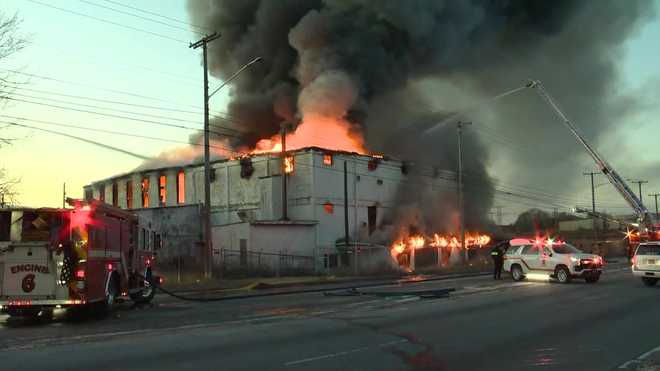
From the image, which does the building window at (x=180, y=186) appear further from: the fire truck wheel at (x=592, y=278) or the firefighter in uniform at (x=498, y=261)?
the fire truck wheel at (x=592, y=278)

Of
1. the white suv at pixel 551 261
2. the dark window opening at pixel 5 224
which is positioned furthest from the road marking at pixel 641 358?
the white suv at pixel 551 261

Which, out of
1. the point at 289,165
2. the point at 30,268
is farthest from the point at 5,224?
the point at 289,165

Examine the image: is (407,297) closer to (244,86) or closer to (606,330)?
(606,330)

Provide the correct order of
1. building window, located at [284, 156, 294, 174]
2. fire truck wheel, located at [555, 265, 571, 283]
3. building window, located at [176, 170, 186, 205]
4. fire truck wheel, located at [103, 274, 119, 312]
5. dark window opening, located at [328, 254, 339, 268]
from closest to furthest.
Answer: fire truck wheel, located at [103, 274, 119, 312], fire truck wheel, located at [555, 265, 571, 283], dark window opening, located at [328, 254, 339, 268], building window, located at [284, 156, 294, 174], building window, located at [176, 170, 186, 205]

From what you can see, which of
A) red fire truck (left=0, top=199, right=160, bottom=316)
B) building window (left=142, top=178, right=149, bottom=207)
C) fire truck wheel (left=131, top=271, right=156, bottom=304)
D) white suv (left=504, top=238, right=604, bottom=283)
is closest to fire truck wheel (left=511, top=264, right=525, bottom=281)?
white suv (left=504, top=238, right=604, bottom=283)

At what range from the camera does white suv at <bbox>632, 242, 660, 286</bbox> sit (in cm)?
1948

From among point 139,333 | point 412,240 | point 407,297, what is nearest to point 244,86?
point 412,240

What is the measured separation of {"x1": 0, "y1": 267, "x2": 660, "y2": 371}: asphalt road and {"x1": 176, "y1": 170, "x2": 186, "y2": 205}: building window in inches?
1519

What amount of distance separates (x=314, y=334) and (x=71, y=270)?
5.42m

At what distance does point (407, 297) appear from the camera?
56.8 feet

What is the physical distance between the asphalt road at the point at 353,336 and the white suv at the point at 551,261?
553 cm

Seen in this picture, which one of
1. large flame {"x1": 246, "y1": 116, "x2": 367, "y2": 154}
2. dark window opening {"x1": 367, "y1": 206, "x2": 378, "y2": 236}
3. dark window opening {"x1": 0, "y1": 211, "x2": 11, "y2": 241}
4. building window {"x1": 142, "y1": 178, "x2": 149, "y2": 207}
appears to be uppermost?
large flame {"x1": 246, "y1": 116, "x2": 367, "y2": 154}

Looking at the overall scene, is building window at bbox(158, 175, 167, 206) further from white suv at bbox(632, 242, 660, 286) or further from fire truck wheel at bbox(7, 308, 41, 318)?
white suv at bbox(632, 242, 660, 286)

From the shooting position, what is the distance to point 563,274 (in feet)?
71.2
